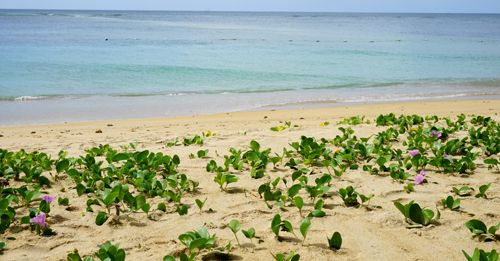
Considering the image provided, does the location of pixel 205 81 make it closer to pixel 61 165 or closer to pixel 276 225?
pixel 61 165

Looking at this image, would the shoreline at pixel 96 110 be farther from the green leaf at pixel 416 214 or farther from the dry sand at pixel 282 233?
the green leaf at pixel 416 214

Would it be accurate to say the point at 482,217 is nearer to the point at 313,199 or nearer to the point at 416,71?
the point at 313,199

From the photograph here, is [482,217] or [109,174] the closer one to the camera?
[482,217]

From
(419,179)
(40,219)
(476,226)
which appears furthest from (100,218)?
(419,179)

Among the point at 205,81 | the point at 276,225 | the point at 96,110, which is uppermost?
the point at 276,225

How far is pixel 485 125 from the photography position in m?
4.96

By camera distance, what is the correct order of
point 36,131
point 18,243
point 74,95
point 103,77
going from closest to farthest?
point 18,243 < point 36,131 < point 74,95 < point 103,77

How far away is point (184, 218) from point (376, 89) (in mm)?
11970

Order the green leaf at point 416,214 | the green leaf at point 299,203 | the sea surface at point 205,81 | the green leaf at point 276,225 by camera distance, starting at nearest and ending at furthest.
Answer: the green leaf at point 276,225
the green leaf at point 416,214
the green leaf at point 299,203
the sea surface at point 205,81

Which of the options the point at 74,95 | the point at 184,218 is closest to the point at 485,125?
the point at 184,218

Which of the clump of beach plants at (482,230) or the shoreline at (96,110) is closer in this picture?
the clump of beach plants at (482,230)

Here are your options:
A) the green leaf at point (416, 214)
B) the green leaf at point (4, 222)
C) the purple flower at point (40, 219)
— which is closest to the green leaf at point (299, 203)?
the green leaf at point (416, 214)

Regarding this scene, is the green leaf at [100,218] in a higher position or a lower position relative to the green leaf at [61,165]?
lower

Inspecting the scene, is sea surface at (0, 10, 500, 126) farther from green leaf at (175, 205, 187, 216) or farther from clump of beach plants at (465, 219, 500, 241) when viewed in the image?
clump of beach plants at (465, 219, 500, 241)
